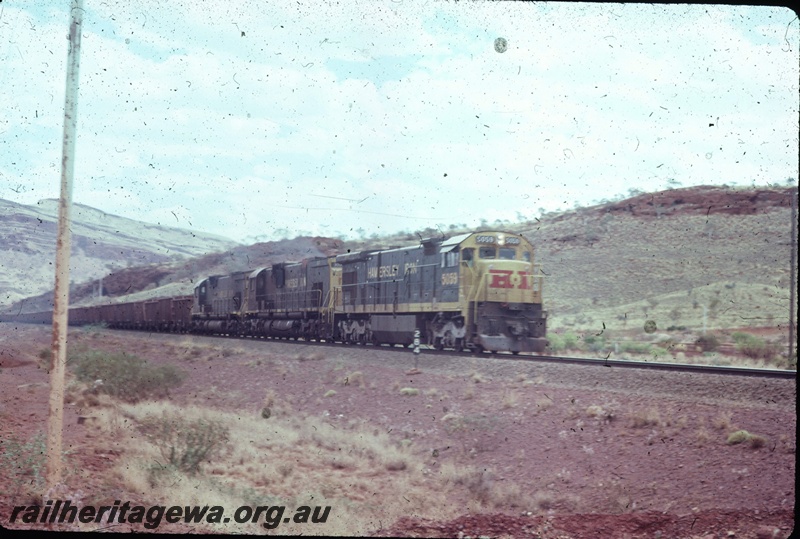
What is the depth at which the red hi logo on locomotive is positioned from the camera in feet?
71.9

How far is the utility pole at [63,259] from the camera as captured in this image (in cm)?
895

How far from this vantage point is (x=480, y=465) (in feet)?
46.1

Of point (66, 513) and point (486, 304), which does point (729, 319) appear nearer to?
point (486, 304)

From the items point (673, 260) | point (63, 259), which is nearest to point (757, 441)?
point (63, 259)

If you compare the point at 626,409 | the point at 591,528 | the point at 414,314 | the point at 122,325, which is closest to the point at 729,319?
the point at 414,314

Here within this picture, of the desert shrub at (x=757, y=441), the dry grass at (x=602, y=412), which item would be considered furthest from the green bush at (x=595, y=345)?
the desert shrub at (x=757, y=441)

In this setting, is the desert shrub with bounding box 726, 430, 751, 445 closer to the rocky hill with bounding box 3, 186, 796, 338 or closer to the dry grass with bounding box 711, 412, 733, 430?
the dry grass with bounding box 711, 412, 733, 430

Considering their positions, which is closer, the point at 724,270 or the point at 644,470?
the point at 644,470

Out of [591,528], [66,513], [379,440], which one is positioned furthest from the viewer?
[379,440]

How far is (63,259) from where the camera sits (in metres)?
8.98

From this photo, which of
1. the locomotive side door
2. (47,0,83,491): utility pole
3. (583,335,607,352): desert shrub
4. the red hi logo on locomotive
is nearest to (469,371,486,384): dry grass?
the red hi logo on locomotive

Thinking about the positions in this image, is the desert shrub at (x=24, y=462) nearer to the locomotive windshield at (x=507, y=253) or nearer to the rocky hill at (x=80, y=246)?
the locomotive windshield at (x=507, y=253)

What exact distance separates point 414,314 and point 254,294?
1711 cm
